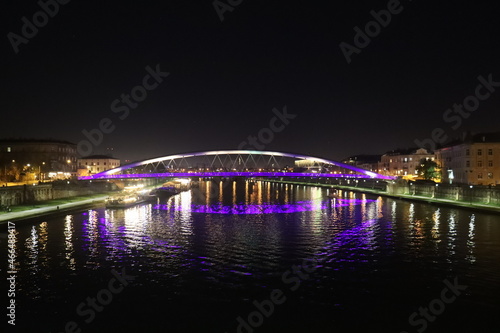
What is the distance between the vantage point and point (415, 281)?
2247 cm

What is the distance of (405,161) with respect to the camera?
152125mm

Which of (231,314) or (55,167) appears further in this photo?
(55,167)

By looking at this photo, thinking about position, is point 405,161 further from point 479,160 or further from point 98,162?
point 98,162

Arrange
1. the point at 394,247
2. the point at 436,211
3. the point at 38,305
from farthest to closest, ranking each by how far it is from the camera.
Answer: the point at 436,211 < the point at 394,247 < the point at 38,305

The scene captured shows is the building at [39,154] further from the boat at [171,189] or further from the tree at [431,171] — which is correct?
the tree at [431,171]

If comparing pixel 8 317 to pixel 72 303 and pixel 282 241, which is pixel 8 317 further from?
pixel 282 241

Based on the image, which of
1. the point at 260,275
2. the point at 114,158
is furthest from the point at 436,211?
the point at 114,158

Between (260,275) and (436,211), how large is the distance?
39440 mm

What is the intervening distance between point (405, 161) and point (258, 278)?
14099 centimetres

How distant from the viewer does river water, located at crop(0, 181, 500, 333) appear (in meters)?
17.2

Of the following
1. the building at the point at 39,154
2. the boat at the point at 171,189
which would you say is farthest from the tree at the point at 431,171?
the building at the point at 39,154

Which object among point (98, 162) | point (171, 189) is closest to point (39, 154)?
point (171, 189)

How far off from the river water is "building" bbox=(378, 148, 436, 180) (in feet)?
359

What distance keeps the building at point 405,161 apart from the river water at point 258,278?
359 feet
